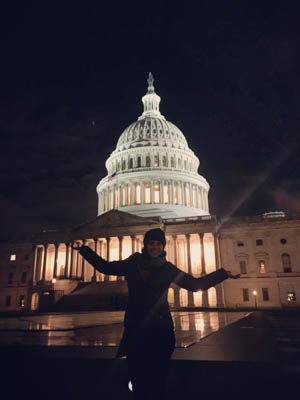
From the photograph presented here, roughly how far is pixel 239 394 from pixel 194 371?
1.74m

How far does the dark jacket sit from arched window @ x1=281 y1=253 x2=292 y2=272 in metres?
62.7

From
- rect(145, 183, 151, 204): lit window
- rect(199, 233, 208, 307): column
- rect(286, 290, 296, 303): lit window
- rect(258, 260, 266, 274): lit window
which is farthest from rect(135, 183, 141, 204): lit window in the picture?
rect(286, 290, 296, 303): lit window

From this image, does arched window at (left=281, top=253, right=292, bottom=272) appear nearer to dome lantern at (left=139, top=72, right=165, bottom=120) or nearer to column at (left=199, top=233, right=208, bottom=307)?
column at (left=199, top=233, right=208, bottom=307)

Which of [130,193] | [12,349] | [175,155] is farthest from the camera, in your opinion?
[175,155]

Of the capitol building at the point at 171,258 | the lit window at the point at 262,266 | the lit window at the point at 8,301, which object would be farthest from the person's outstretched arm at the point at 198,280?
the lit window at the point at 8,301

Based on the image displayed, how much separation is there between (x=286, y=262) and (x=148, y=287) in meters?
63.6

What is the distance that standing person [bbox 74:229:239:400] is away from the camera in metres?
4.37

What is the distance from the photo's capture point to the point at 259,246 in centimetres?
6366

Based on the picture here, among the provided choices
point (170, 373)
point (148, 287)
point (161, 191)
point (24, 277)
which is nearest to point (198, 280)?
point (148, 287)

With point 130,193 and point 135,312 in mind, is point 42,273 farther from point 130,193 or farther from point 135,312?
point 135,312

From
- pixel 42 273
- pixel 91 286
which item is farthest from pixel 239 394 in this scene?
pixel 42 273

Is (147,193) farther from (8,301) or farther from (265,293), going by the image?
(8,301)

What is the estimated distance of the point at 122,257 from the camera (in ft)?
206

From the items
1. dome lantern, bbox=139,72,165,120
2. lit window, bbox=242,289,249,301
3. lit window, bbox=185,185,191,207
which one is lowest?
lit window, bbox=242,289,249,301
